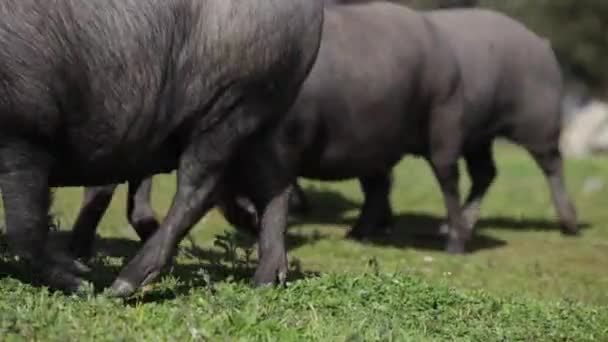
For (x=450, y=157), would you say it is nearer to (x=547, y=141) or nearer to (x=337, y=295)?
(x=547, y=141)

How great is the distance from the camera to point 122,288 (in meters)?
6.54

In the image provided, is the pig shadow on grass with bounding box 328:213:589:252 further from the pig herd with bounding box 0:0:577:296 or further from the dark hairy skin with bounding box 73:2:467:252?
the pig herd with bounding box 0:0:577:296

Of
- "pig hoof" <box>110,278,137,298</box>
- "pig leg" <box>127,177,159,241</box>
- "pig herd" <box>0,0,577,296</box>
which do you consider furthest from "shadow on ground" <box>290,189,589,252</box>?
"pig hoof" <box>110,278,137,298</box>

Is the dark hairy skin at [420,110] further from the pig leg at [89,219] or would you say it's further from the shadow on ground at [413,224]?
the pig leg at [89,219]

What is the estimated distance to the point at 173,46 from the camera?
6645 mm

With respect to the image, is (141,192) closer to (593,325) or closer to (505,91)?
(593,325)

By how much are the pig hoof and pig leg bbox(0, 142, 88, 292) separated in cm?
20

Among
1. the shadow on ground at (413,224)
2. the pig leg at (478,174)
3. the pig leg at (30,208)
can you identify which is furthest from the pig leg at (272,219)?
the pig leg at (478,174)

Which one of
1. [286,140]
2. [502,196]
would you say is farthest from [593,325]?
[502,196]

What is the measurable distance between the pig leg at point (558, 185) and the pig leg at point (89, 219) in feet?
20.7

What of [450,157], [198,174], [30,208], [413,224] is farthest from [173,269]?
[413,224]

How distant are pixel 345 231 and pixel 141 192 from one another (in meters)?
4.29

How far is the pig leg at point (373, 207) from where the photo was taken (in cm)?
1238

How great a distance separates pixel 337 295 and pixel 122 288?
1219 millimetres
